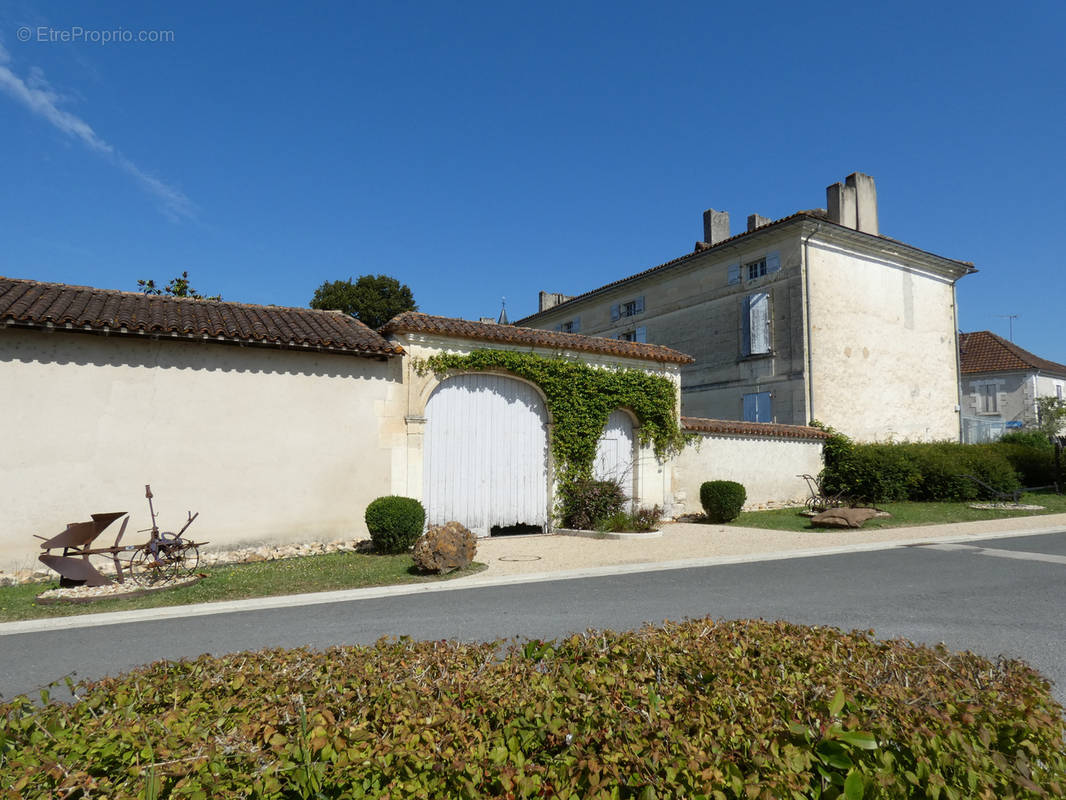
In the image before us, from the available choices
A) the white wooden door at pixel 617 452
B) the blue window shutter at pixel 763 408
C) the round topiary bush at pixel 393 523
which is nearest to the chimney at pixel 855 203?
the blue window shutter at pixel 763 408

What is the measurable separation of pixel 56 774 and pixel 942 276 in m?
30.5

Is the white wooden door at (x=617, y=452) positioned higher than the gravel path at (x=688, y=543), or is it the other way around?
the white wooden door at (x=617, y=452)

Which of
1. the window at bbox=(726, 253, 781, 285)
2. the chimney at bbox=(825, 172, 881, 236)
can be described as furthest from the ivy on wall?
the chimney at bbox=(825, 172, 881, 236)

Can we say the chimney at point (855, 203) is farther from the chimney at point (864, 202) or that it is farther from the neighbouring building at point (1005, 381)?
the neighbouring building at point (1005, 381)

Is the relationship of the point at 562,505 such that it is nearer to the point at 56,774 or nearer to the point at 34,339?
the point at 34,339

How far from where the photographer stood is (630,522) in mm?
13398

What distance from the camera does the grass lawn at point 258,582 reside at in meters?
7.49

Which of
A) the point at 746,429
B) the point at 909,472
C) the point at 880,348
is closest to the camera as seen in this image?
the point at 746,429

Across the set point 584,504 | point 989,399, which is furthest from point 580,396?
point 989,399

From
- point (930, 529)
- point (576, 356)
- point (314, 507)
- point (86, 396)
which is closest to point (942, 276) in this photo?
point (930, 529)

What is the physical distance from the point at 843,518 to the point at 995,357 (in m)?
31.5

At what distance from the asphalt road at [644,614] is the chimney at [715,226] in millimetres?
20383

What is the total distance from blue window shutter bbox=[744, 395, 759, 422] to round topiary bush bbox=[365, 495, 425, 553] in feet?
51.2

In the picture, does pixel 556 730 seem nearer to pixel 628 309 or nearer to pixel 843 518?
pixel 843 518
